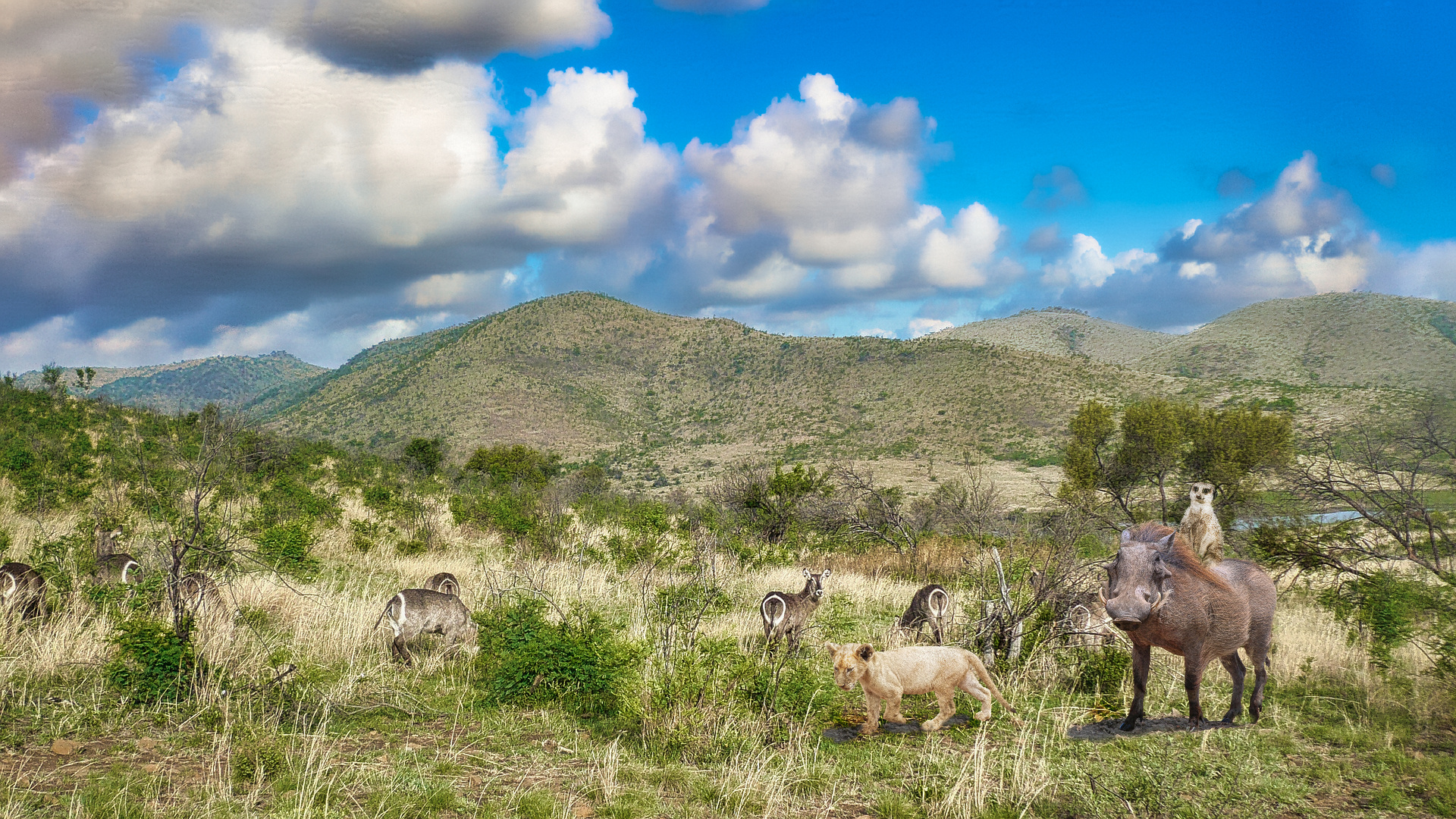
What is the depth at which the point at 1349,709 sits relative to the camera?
4.92 meters

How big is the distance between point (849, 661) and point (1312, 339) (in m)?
182

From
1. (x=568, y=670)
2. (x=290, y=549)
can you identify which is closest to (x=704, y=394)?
(x=290, y=549)

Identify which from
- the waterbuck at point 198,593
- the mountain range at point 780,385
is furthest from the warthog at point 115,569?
the mountain range at point 780,385

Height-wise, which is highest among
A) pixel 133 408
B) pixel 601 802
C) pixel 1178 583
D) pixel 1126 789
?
pixel 133 408

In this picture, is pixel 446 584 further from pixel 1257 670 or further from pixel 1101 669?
pixel 1257 670

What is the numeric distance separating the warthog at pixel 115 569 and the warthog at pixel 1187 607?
468 inches

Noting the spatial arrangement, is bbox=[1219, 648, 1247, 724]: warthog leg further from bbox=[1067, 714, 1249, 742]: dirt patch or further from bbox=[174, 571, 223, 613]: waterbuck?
bbox=[174, 571, 223, 613]: waterbuck

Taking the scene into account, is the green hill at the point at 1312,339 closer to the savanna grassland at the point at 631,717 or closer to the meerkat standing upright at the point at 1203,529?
the savanna grassland at the point at 631,717

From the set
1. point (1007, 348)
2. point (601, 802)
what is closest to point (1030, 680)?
point (601, 802)

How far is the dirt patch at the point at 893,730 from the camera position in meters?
6.07

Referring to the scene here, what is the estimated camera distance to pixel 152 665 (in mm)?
6910

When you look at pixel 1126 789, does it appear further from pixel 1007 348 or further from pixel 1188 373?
pixel 1188 373

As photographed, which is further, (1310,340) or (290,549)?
(1310,340)

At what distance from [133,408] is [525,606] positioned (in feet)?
129
